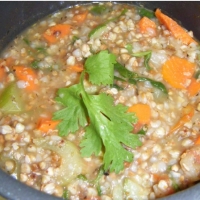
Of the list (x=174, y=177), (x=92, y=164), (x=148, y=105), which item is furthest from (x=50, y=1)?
(x=174, y=177)

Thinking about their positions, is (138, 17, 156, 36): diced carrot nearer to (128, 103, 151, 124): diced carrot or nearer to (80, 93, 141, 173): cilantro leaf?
(128, 103, 151, 124): diced carrot

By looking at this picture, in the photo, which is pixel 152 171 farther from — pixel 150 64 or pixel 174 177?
Answer: pixel 150 64

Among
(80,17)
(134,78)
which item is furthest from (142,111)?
(80,17)

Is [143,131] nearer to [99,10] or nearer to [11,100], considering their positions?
[11,100]

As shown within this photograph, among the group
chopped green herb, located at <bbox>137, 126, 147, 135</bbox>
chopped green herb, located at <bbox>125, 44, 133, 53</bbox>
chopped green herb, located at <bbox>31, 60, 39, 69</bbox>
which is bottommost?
chopped green herb, located at <bbox>137, 126, 147, 135</bbox>

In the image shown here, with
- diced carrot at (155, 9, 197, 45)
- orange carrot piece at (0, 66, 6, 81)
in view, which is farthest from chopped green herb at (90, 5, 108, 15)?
orange carrot piece at (0, 66, 6, 81)

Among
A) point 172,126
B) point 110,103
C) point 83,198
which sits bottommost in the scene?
point 83,198
